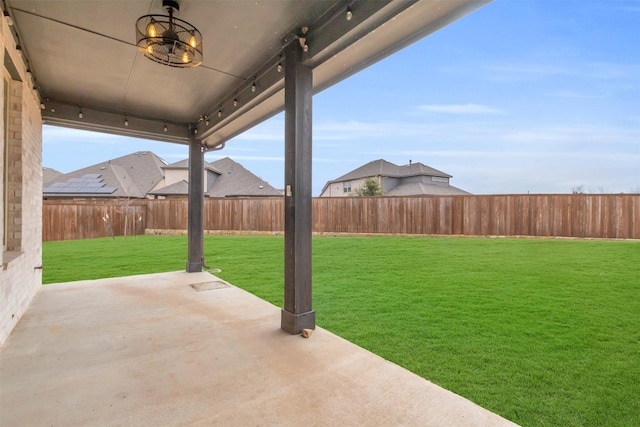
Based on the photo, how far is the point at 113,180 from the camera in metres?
18.2

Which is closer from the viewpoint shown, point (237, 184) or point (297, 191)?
point (297, 191)

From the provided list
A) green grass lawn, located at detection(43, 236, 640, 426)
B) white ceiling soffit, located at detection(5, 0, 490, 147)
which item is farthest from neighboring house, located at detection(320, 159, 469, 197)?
white ceiling soffit, located at detection(5, 0, 490, 147)

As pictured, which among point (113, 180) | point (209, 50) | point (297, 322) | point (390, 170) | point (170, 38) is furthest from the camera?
point (390, 170)

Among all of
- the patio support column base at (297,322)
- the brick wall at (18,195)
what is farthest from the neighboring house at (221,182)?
the patio support column base at (297,322)

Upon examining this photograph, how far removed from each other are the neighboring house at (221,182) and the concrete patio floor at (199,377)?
53.3 ft

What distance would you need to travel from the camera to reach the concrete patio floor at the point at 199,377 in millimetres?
1596

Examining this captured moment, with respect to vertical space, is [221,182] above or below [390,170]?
below

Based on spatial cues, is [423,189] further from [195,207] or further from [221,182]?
[195,207]

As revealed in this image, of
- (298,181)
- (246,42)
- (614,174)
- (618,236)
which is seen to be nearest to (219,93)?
(246,42)

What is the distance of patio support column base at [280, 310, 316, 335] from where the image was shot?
8.84 feet

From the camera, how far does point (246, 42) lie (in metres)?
2.75

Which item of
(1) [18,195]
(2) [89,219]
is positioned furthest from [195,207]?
(2) [89,219]

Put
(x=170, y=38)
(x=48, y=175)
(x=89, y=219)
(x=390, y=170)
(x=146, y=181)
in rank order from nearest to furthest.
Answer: (x=170, y=38), (x=89, y=219), (x=48, y=175), (x=146, y=181), (x=390, y=170)

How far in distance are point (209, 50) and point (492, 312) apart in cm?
390
